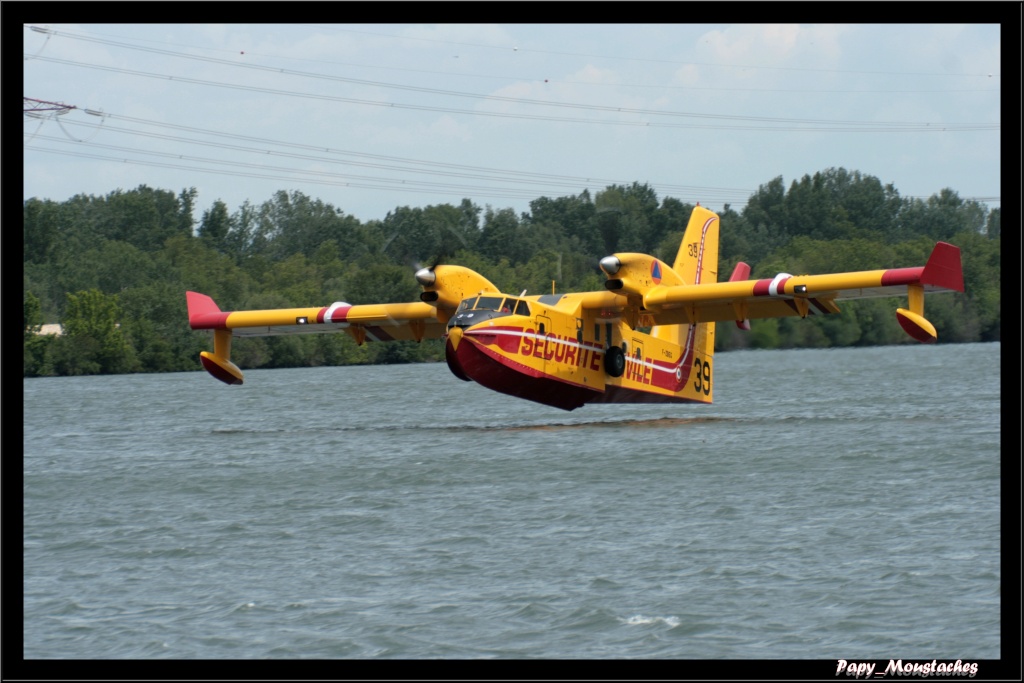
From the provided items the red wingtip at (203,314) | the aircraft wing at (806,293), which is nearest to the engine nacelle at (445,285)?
the aircraft wing at (806,293)

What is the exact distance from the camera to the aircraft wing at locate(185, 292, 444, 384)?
3183 centimetres

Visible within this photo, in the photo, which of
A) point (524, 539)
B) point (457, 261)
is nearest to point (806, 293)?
point (524, 539)

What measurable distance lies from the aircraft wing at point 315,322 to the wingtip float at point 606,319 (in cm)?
4

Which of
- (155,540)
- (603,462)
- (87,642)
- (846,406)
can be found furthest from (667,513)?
(846,406)

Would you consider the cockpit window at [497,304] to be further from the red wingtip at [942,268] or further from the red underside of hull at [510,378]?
the red wingtip at [942,268]

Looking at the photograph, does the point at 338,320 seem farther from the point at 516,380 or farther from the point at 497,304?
the point at 516,380

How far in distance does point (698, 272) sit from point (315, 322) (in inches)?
402

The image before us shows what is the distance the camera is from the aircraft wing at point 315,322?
31828 mm

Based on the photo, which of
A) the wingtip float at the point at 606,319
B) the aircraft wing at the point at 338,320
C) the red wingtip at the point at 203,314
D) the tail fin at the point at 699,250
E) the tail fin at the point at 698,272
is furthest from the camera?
the red wingtip at the point at 203,314

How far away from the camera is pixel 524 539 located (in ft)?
51.9

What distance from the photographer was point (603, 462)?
2256 cm

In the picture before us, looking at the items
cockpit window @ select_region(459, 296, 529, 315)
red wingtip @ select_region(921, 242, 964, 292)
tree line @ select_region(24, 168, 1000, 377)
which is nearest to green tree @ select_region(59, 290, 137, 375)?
Result: tree line @ select_region(24, 168, 1000, 377)

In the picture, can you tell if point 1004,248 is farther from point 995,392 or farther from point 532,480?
point 995,392

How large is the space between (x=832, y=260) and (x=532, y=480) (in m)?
41.8
